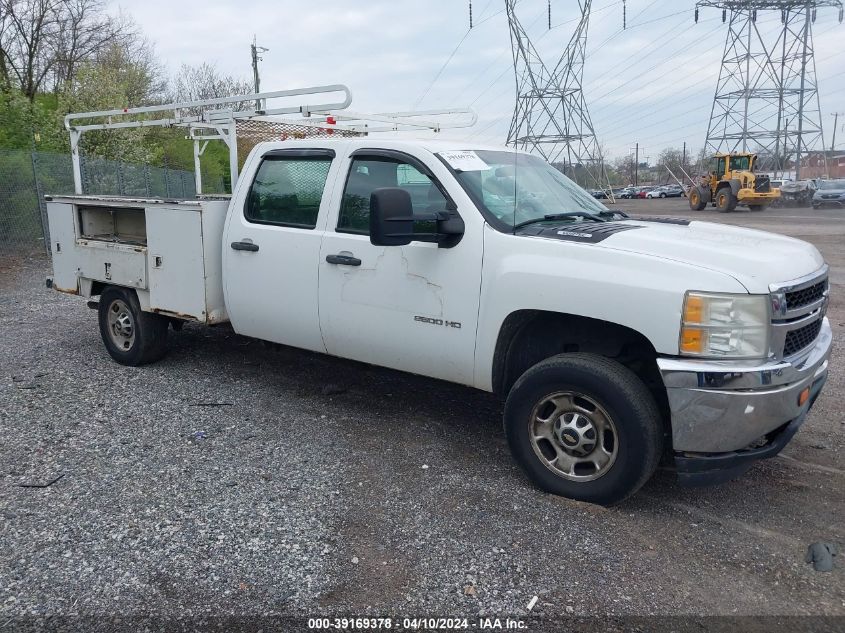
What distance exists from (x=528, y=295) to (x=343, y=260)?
1.41m

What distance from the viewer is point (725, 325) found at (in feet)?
11.3

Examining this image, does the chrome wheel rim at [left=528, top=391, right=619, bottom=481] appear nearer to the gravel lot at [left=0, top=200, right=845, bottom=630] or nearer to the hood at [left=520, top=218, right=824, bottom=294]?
the gravel lot at [left=0, top=200, right=845, bottom=630]

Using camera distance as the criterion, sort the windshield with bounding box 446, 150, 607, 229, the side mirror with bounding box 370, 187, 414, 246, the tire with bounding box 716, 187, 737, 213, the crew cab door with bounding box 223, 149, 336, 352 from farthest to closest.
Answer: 1. the tire with bounding box 716, 187, 737, 213
2. the crew cab door with bounding box 223, 149, 336, 352
3. the windshield with bounding box 446, 150, 607, 229
4. the side mirror with bounding box 370, 187, 414, 246

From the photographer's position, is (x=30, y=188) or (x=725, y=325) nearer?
(x=725, y=325)

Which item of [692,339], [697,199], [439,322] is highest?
[692,339]

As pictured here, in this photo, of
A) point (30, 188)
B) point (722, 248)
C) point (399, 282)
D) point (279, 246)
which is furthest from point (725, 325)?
point (30, 188)

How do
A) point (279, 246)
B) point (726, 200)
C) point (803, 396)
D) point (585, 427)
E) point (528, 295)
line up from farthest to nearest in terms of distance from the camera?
point (726, 200), point (279, 246), point (528, 295), point (585, 427), point (803, 396)

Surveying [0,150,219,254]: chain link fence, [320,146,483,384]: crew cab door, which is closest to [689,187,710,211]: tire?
[0,150,219,254]: chain link fence

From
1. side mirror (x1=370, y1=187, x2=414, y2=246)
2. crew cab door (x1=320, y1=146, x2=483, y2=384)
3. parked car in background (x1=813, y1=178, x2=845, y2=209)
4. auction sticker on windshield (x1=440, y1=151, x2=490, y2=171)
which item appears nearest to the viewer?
side mirror (x1=370, y1=187, x2=414, y2=246)

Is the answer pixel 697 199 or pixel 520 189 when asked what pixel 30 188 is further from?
pixel 697 199

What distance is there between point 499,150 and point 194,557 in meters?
3.34

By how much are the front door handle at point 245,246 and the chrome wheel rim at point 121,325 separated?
1622 millimetres

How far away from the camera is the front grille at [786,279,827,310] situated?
3619 mm

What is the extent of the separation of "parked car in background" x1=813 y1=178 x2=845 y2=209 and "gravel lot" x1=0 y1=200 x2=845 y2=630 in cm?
3076
